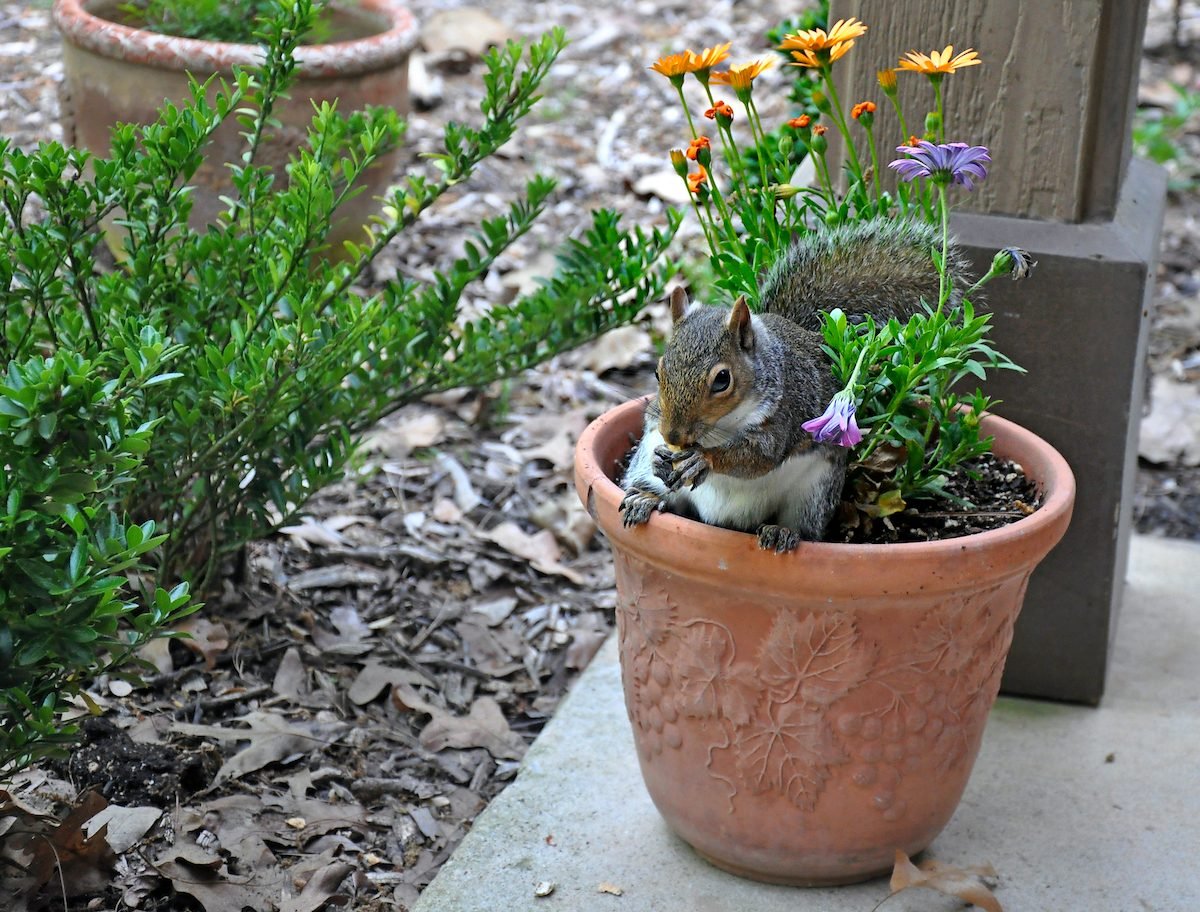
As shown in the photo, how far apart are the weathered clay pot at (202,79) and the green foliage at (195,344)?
1127 millimetres

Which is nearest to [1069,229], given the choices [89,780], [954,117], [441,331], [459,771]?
[954,117]

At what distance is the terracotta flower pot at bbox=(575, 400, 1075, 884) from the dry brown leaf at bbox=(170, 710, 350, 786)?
585 mm

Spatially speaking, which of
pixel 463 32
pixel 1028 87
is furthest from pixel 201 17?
pixel 1028 87

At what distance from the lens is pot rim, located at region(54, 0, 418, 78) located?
3451mm

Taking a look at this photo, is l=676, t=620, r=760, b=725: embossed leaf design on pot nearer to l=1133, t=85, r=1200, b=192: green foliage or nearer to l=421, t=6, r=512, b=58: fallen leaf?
l=1133, t=85, r=1200, b=192: green foliage

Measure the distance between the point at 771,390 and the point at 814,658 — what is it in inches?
14.2

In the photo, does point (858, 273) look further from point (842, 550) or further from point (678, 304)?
point (842, 550)

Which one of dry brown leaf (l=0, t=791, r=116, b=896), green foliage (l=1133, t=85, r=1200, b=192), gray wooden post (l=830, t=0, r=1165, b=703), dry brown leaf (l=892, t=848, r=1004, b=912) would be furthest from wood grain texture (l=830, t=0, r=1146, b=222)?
green foliage (l=1133, t=85, r=1200, b=192)

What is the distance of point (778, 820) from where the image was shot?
78.2 inches

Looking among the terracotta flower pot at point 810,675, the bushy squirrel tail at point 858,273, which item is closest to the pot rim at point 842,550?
the terracotta flower pot at point 810,675

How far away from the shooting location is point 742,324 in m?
1.75

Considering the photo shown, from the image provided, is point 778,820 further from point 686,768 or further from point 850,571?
point 850,571

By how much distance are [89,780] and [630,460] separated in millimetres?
946

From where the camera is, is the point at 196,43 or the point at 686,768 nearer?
the point at 686,768
